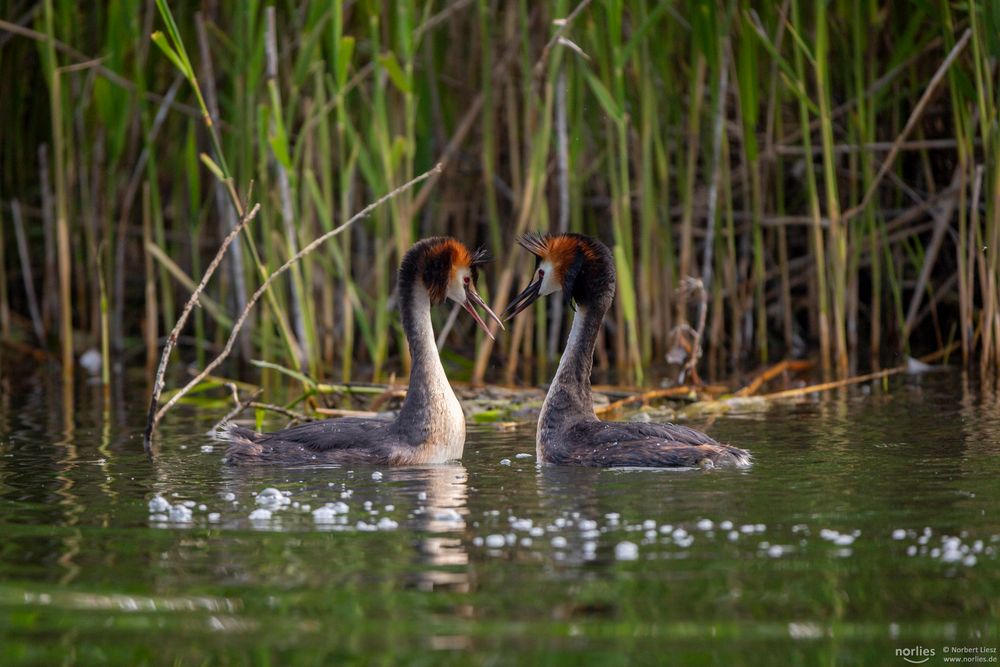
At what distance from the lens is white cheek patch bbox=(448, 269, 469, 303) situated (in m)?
7.49

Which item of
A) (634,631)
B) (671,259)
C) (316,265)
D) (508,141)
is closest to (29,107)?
(316,265)

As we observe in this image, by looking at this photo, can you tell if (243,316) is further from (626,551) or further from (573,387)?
(626,551)

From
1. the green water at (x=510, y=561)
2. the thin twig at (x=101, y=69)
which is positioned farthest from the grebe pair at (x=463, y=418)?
the thin twig at (x=101, y=69)

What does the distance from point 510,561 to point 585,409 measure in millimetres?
2588

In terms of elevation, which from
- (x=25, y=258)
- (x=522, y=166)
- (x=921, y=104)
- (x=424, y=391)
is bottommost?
(x=424, y=391)

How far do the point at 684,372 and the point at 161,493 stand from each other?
12.7 ft

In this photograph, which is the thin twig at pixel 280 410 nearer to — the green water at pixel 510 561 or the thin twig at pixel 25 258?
the green water at pixel 510 561

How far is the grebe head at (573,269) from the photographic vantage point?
7445mm

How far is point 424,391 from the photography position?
23.2 ft

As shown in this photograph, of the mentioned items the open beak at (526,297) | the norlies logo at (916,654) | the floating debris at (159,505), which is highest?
the open beak at (526,297)

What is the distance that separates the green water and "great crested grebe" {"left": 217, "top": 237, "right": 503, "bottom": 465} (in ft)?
0.52

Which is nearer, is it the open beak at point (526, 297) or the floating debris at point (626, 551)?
the floating debris at point (626, 551)

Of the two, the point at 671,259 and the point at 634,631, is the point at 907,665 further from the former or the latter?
the point at 671,259

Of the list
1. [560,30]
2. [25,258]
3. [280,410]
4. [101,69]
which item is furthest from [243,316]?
[25,258]
